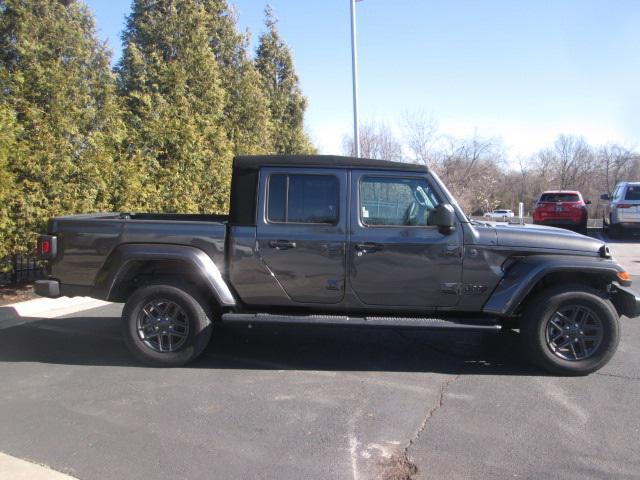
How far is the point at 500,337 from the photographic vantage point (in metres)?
6.46

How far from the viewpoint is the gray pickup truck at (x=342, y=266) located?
5035 millimetres

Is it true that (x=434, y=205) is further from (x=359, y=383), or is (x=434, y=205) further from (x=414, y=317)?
(x=359, y=383)

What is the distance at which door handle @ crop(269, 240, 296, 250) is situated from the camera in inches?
201

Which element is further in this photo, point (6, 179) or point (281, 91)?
point (281, 91)

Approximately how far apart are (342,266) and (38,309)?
4.79m

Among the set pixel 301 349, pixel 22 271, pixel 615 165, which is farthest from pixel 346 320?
pixel 615 165

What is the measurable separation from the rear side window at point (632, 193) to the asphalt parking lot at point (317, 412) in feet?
44.0

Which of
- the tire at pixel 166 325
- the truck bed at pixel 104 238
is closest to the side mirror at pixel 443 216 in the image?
the truck bed at pixel 104 238

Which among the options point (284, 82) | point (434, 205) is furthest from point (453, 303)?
point (284, 82)

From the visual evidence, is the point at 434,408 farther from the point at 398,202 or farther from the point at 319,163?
the point at 319,163

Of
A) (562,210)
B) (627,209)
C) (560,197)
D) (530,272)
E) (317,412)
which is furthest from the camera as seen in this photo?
(560,197)

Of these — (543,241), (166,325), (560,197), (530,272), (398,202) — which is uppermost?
(560,197)

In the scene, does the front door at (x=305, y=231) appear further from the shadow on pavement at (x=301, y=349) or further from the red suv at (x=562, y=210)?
the red suv at (x=562, y=210)

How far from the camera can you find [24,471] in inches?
129
